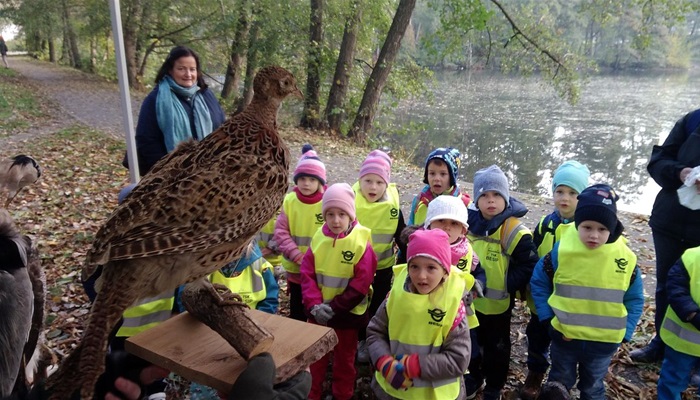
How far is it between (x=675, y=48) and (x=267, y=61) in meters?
41.3

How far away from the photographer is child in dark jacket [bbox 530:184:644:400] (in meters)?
3.52

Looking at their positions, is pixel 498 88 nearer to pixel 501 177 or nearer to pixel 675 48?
pixel 675 48

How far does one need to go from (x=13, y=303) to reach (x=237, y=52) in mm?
16697

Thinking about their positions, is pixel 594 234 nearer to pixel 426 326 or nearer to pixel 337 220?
pixel 426 326

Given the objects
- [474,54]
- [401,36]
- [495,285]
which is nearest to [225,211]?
[495,285]

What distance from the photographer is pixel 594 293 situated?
3551mm

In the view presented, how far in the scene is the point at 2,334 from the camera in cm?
219

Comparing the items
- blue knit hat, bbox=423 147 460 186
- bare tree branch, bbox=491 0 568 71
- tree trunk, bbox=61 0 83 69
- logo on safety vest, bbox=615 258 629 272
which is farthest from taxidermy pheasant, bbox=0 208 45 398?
tree trunk, bbox=61 0 83 69

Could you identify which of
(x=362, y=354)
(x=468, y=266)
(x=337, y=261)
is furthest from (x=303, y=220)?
(x=468, y=266)

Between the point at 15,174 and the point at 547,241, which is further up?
the point at 15,174

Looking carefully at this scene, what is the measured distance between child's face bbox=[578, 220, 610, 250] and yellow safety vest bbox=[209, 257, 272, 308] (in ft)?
8.17

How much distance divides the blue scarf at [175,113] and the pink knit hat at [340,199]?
3.90 ft

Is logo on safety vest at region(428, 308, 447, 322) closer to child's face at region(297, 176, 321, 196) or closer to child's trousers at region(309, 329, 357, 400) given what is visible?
child's trousers at region(309, 329, 357, 400)

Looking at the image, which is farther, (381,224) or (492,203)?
→ (381,224)
